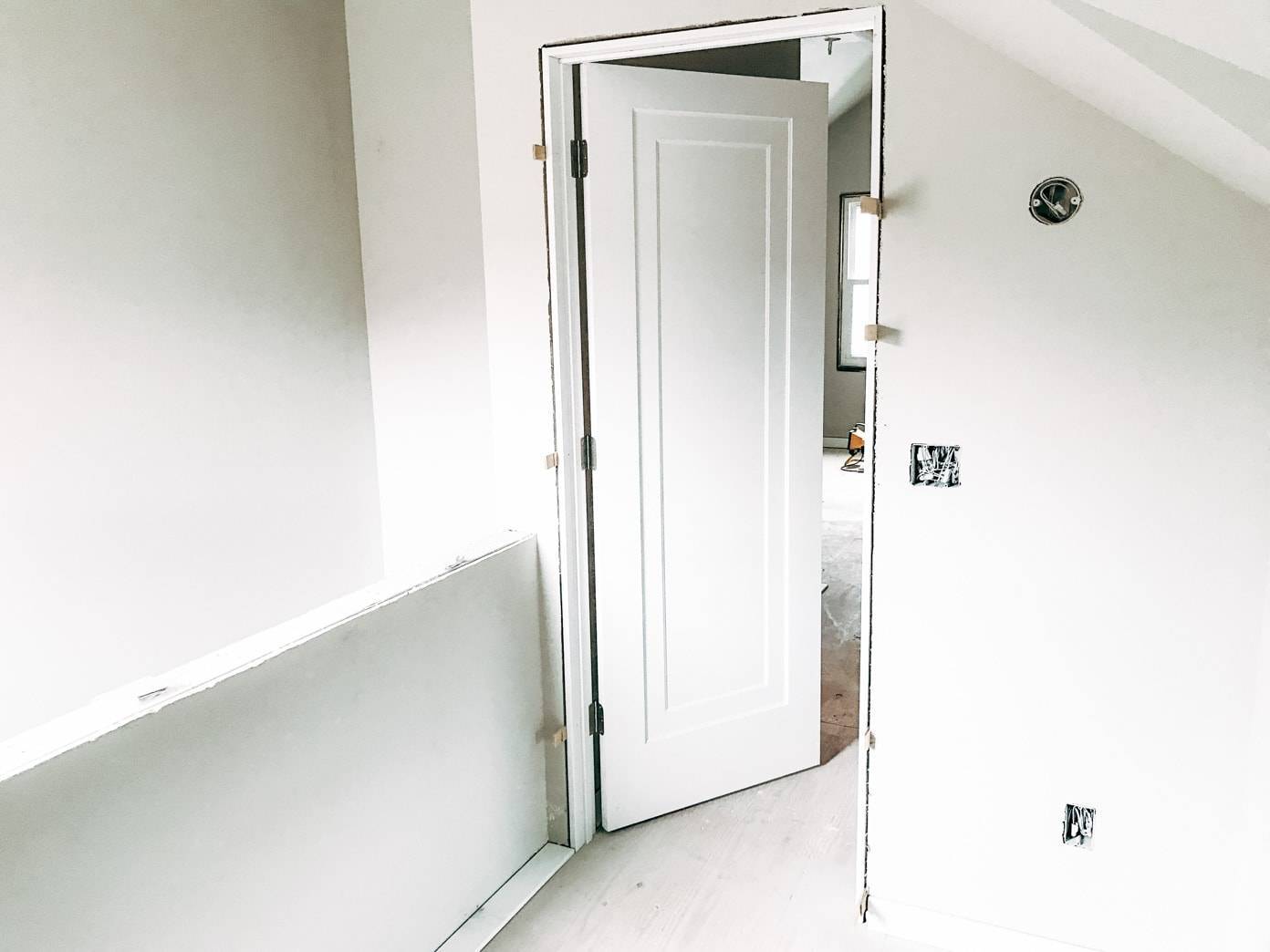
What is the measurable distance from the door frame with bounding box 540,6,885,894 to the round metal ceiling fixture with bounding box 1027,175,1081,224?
32cm

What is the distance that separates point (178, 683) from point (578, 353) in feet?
4.19

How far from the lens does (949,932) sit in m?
2.12

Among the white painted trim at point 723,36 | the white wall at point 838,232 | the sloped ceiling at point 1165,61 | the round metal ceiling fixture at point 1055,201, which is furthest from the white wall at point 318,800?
the white wall at point 838,232

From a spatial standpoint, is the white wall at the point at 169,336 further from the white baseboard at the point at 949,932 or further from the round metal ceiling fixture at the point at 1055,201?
the round metal ceiling fixture at the point at 1055,201

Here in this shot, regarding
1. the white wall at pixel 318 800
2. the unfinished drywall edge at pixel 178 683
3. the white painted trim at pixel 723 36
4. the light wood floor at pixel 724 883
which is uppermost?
the white painted trim at pixel 723 36

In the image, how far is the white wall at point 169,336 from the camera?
6.82ft

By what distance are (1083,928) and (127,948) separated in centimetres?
193

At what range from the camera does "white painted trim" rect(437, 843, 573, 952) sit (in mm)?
2156

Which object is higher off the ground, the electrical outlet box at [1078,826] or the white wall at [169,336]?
the white wall at [169,336]

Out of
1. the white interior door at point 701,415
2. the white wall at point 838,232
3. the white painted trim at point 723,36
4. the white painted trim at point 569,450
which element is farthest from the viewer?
the white wall at point 838,232

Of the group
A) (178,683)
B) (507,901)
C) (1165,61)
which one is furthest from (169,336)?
(1165,61)

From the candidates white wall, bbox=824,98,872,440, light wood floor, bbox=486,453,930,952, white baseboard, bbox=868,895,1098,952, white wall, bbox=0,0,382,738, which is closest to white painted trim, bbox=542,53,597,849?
light wood floor, bbox=486,453,930,952

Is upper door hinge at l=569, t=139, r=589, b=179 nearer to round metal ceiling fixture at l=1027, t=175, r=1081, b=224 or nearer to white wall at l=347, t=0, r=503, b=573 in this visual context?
white wall at l=347, t=0, r=503, b=573

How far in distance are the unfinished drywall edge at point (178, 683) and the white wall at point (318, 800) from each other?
0.06 feet
